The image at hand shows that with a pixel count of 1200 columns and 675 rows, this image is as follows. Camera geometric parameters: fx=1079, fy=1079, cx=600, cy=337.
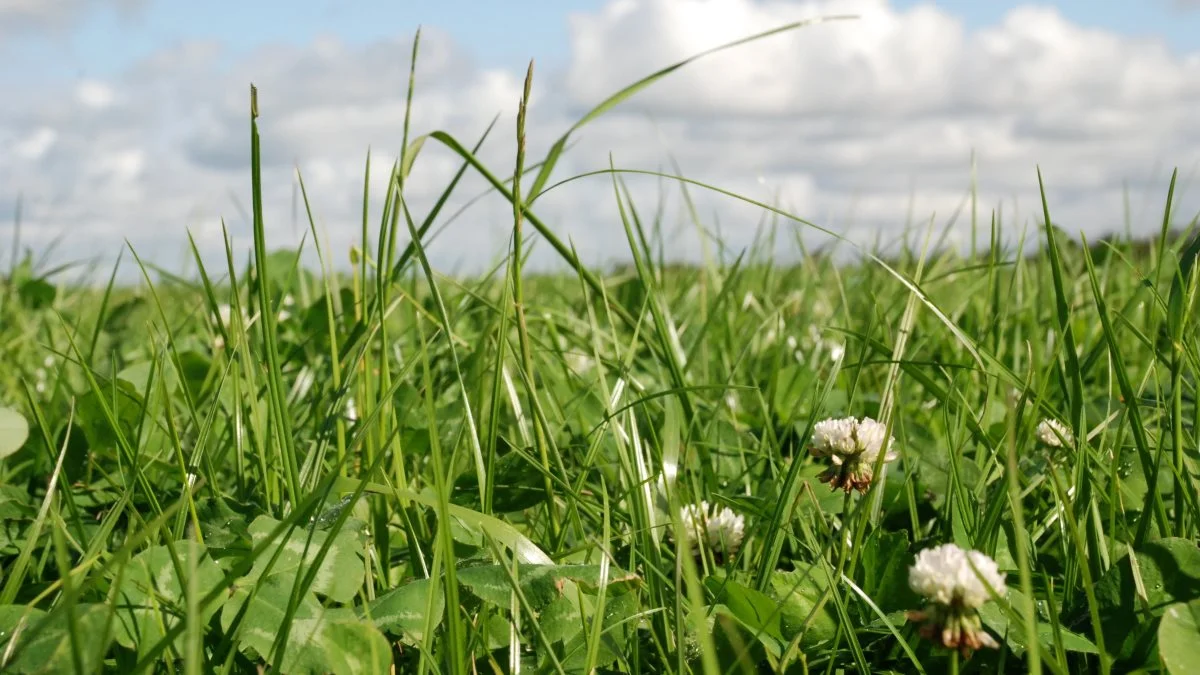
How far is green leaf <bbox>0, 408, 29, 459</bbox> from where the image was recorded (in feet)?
4.23

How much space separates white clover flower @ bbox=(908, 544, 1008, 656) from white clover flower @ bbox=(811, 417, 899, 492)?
0.30 metres

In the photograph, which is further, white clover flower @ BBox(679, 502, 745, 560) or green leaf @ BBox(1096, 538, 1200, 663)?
white clover flower @ BBox(679, 502, 745, 560)

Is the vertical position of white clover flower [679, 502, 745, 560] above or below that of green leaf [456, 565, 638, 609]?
below

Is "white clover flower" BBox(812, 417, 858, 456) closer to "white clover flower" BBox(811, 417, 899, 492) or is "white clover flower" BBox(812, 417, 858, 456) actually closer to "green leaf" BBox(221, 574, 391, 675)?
"white clover flower" BBox(811, 417, 899, 492)

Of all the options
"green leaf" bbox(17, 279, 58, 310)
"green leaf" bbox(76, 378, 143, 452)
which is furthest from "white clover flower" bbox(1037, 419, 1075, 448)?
"green leaf" bbox(17, 279, 58, 310)

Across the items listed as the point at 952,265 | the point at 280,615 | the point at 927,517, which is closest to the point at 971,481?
the point at 927,517

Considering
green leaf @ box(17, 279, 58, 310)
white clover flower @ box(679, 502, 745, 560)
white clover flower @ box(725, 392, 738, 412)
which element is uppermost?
green leaf @ box(17, 279, 58, 310)

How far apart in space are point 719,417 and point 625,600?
27.2 inches

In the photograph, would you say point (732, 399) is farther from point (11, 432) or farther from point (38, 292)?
point (38, 292)

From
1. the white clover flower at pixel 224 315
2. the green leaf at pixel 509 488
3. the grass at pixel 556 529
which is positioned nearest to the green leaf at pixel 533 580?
the grass at pixel 556 529

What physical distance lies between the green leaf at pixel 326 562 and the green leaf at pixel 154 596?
4cm

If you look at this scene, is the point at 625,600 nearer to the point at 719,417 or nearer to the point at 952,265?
the point at 719,417

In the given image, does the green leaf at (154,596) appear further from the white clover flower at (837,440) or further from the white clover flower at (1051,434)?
the white clover flower at (1051,434)

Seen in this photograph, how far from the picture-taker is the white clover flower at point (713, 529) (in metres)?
1.18
